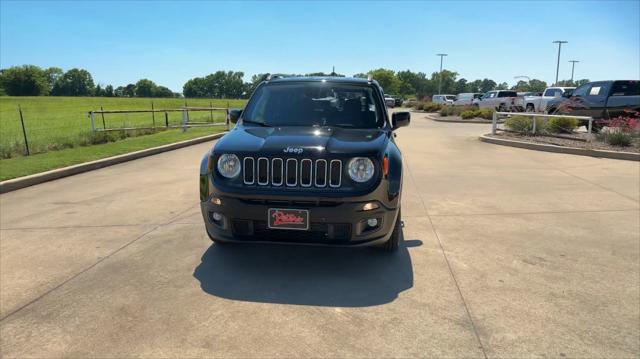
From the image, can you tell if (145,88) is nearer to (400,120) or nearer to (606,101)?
(606,101)

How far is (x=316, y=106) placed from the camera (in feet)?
16.5

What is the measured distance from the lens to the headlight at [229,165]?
387cm

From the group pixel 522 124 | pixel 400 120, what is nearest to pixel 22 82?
pixel 522 124

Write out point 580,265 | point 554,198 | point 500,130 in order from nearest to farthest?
point 580,265, point 554,198, point 500,130

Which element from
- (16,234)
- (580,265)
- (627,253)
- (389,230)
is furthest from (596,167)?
(16,234)

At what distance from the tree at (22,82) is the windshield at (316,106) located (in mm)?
133676

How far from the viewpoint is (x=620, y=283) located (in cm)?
389

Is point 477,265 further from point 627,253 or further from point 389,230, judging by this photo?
point 627,253

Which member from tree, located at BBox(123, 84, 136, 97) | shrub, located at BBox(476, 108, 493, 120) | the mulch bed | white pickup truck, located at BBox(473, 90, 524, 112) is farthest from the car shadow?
tree, located at BBox(123, 84, 136, 97)

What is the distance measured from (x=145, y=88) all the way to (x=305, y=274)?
153m

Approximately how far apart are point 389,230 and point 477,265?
1018 mm

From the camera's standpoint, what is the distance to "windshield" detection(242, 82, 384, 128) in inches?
192

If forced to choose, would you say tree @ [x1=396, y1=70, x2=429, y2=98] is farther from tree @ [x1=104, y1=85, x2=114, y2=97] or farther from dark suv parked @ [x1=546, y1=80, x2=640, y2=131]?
dark suv parked @ [x1=546, y1=80, x2=640, y2=131]

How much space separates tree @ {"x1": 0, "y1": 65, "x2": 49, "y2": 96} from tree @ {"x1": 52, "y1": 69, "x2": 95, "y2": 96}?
Answer: 14214 millimetres
